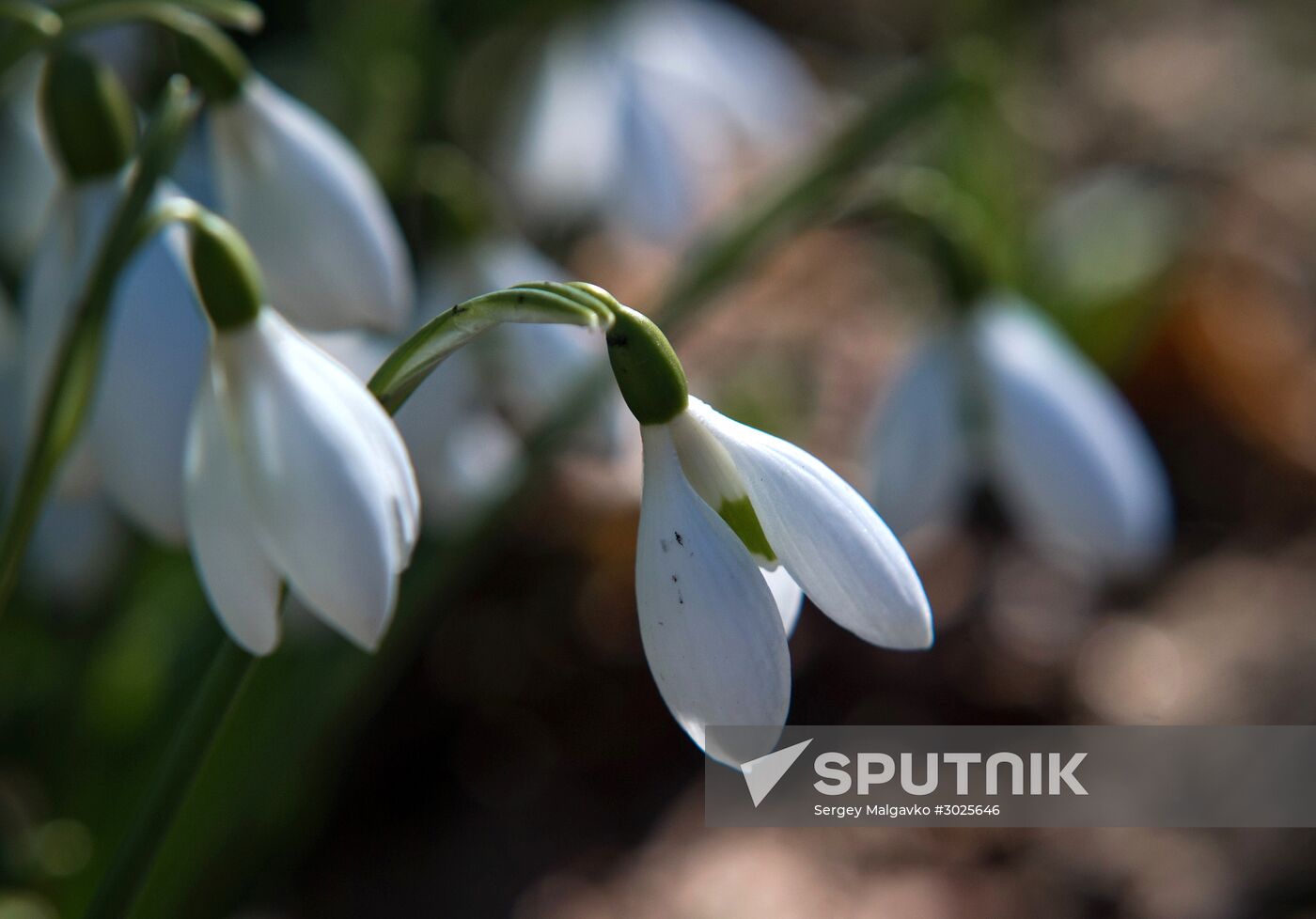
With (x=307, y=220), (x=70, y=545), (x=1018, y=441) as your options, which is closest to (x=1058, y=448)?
(x=1018, y=441)

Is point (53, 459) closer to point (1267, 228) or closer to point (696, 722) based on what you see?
point (696, 722)

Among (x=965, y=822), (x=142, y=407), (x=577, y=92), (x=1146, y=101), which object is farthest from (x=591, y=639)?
(x=1146, y=101)

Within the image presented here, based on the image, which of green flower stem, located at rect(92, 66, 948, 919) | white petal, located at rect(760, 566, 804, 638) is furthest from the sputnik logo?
green flower stem, located at rect(92, 66, 948, 919)

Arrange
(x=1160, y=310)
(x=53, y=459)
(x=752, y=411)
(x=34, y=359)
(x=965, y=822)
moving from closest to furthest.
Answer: (x=53, y=459), (x=34, y=359), (x=965, y=822), (x=752, y=411), (x=1160, y=310)

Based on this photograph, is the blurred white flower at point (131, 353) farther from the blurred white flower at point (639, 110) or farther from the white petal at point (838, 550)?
the blurred white flower at point (639, 110)

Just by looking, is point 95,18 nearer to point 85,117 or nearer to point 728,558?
point 85,117
